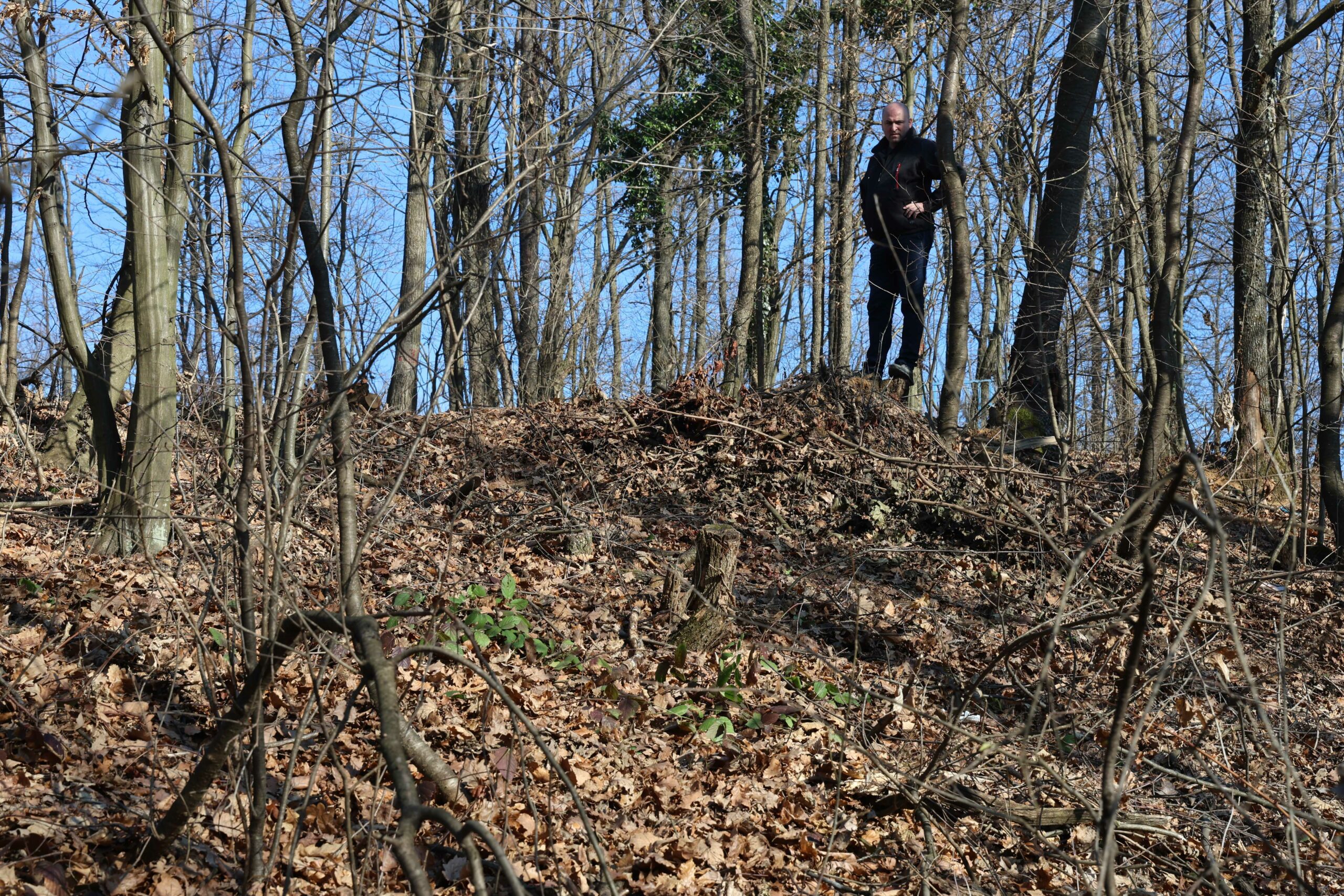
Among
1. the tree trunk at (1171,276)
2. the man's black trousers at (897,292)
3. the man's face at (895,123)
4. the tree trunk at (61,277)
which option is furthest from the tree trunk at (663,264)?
the tree trunk at (61,277)

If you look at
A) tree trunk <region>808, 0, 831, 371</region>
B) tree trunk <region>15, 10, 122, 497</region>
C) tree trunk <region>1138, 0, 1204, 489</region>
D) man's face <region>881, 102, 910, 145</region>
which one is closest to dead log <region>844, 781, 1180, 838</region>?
tree trunk <region>1138, 0, 1204, 489</region>

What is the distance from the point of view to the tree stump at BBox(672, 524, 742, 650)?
5.89m

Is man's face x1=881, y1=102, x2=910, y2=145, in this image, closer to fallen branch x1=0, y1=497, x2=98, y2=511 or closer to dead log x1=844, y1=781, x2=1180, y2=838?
dead log x1=844, y1=781, x2=1180, y2=838

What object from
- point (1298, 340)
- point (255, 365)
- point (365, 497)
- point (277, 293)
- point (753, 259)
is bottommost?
Answer: point (365, 497)

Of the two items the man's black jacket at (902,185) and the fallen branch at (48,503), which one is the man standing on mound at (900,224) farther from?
the fallen branch at (48,503)

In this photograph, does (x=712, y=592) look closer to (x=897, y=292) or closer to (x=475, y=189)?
(x=897, y=292)

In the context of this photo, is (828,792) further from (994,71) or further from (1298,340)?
(994,71)

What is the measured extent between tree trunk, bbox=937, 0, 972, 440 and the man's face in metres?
0.48

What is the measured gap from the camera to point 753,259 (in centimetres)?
1065

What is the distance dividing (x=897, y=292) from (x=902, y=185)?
859 millimetres

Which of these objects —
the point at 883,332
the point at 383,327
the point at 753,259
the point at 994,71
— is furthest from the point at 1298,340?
the point at 383,327

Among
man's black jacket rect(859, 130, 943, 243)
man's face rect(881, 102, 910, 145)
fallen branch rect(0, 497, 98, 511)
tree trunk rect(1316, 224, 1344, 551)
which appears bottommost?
fallen branch rect(0, 497, 98, 511)

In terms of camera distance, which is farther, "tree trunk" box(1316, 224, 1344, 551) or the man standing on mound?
the man standing on mound

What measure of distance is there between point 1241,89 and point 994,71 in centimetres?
259
